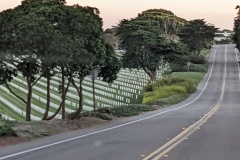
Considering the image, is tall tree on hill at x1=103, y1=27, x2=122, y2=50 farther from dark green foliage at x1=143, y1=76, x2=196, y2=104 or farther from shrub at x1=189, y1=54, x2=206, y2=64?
shrub at x1=189, y1=54, x2=206, y2=64

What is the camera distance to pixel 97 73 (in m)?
26.2

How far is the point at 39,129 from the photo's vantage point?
16281 mm

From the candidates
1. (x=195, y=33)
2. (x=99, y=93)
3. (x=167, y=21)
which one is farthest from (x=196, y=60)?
(x=99, y=93)

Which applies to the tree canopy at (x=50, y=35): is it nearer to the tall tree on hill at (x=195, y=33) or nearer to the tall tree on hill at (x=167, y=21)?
the tall tree on hill at (x=195, y=33)

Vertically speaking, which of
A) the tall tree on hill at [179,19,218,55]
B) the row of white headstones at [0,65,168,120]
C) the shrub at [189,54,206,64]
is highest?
the tall tree on hill at [179,19,218,55]

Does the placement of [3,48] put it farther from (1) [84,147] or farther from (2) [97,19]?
(1) [84,147]

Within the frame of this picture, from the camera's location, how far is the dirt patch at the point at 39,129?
14.3m

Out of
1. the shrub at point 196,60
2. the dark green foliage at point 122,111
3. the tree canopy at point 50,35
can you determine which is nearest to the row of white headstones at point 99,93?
the dark green foliage at point 122,111

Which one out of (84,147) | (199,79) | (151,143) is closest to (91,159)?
(84,147)

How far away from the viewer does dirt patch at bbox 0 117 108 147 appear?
564 inches

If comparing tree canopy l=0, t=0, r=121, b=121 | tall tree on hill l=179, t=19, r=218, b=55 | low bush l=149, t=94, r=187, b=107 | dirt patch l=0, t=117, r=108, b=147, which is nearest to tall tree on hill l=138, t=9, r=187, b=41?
tall tree on hill l=179, t=19, r=218, b=55

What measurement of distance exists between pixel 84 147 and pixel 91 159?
2158 mm

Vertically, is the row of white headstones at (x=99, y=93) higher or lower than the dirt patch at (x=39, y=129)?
lower

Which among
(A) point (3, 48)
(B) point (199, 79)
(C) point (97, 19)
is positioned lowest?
(B) point (199, 79)
